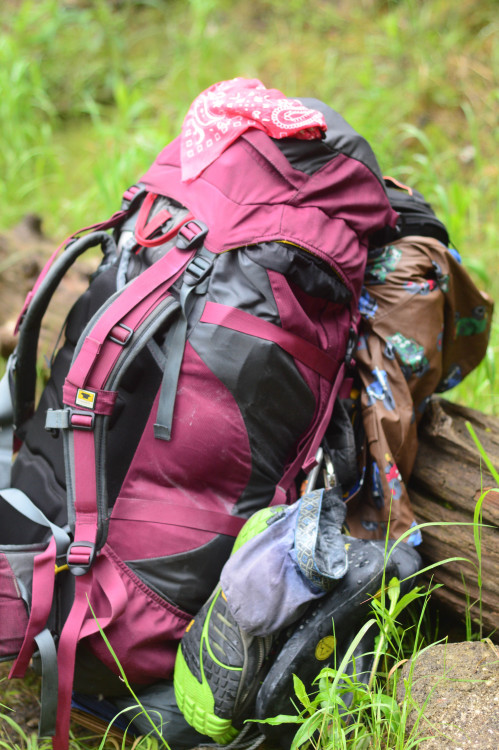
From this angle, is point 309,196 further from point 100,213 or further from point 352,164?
point 100,213

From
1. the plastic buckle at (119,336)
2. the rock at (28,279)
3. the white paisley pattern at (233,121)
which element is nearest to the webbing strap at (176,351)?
the plastic buckle at (119,336)

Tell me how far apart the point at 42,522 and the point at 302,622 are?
706mm

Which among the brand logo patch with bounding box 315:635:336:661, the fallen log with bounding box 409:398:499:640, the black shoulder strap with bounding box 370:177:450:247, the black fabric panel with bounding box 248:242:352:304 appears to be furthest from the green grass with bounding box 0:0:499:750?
the brand logo patch with bounding box 315:635:336:661

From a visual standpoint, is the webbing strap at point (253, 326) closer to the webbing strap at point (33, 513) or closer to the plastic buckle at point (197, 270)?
the plastic buckle at point (197, 270)

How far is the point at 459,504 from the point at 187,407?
82cm

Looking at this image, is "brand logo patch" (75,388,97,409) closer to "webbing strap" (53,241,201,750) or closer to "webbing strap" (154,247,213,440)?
"webbing strap" (53,241,201,750)

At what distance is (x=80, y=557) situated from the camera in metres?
1.52

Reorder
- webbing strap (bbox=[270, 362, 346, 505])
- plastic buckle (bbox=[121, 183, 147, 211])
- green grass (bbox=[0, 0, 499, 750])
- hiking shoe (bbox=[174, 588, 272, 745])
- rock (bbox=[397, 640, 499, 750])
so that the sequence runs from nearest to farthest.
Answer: rock (bbox=[397, 640, 499, 750]) → hiking shoe (bbox=[174, 588, 272, 745]) → webbing strap (bbox=[270, 362, 346, 505]) → plastic buckle (bbox=[121, 183, 147, 211]) → green grass (bbox=[0, 0, 499, 750])

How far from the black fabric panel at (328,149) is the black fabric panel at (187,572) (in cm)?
96

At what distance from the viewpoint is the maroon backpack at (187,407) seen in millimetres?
1558

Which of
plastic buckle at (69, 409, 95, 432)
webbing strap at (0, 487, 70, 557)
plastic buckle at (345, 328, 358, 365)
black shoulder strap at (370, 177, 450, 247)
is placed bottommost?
webbing strap at (0, 487, 70, 557)

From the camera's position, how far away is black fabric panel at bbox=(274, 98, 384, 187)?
164 centimetres

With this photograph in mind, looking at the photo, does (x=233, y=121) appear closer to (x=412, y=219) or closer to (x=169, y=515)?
(x=412, y=219)

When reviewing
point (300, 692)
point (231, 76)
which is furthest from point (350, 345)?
point (231, 76)
